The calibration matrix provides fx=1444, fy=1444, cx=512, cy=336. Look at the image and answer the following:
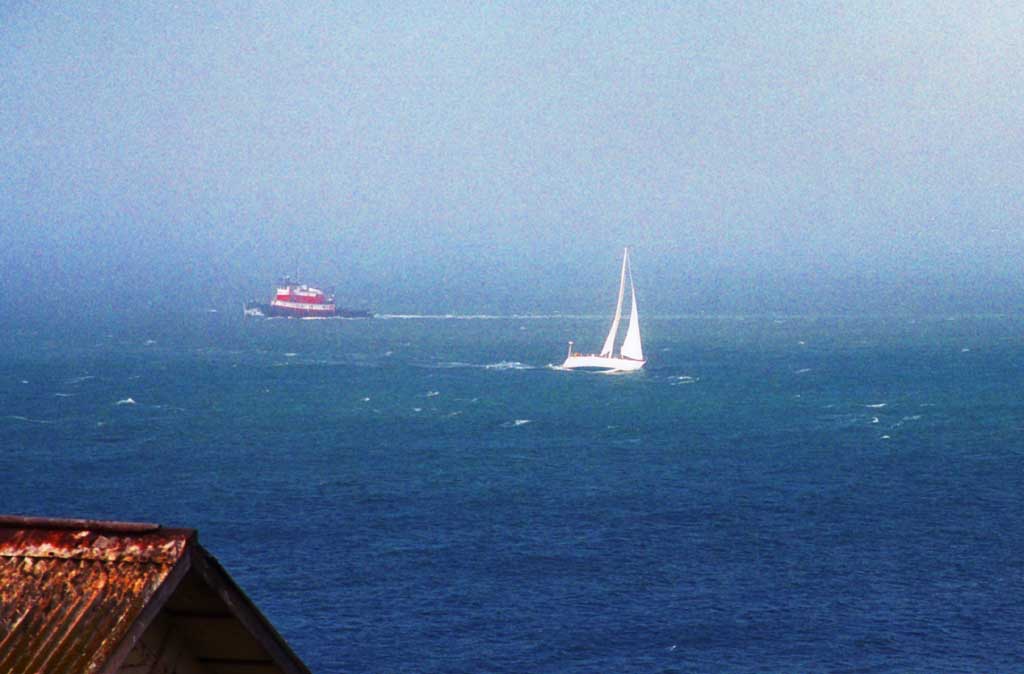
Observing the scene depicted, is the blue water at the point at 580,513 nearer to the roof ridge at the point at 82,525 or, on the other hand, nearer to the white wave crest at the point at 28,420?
the white wave crest at the point at 28,420

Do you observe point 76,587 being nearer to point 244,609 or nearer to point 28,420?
point 244,609

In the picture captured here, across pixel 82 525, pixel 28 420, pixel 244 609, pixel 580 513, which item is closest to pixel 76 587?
pixel 82 525

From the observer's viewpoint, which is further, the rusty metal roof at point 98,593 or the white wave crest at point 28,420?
the white wave crest at point 28,420

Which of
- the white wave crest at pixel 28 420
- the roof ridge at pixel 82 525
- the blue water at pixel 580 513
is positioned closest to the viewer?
the roof ridge at pixel 82 525

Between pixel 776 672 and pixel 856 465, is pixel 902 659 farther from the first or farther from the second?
pixel 856 465

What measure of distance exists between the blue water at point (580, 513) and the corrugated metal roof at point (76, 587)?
71.0 metres

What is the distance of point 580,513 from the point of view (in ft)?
377

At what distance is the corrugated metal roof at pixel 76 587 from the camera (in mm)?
8062

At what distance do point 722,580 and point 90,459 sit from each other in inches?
2772

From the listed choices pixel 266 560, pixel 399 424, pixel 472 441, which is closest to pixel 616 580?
pixel 266 560

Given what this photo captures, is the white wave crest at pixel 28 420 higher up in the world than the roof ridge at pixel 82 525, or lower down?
lower down

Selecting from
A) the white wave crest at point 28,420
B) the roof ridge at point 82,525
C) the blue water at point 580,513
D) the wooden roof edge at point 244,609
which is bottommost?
the blue water at point 580,513

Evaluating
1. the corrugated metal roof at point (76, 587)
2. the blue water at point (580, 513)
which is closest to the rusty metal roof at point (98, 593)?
the corrugated metal roof at point (76, 587)

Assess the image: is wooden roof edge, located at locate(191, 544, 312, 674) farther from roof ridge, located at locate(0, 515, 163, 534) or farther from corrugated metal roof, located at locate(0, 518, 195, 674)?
roof ridge, located at locate(0, 515, 163, 534)
